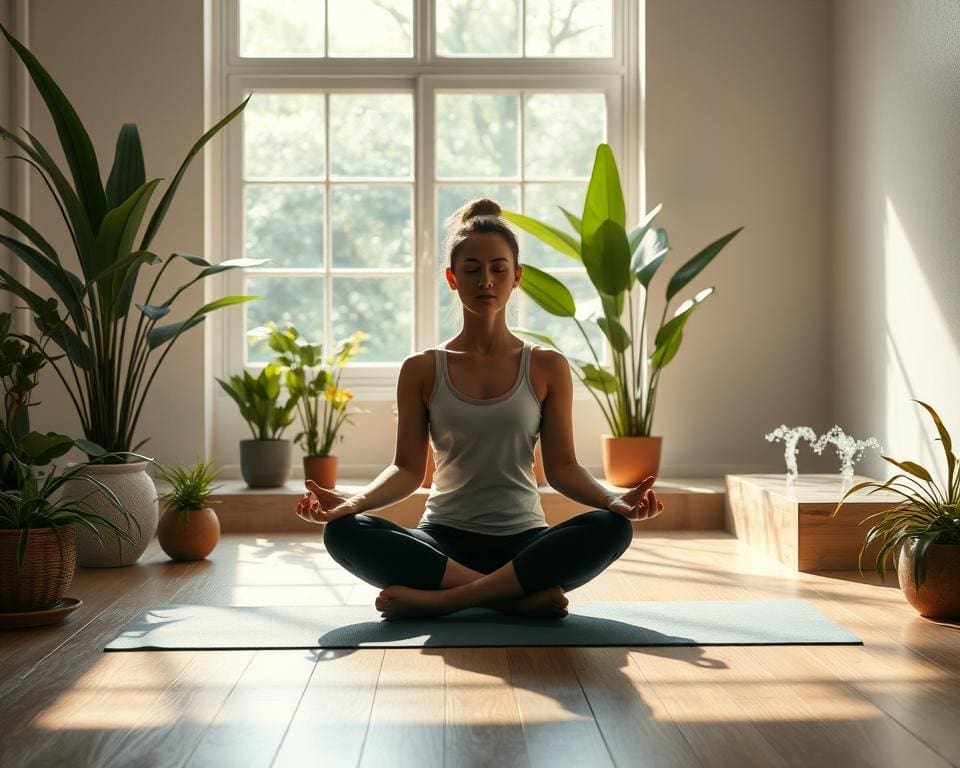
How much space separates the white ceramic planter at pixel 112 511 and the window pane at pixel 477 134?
216 centimetres

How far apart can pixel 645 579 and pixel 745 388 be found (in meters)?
1.83

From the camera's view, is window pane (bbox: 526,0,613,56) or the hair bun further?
window pane (bbox: 526,0,613,56)

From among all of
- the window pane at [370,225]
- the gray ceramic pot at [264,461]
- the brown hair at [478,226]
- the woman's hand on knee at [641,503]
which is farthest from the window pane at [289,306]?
the woman's hand on knee at [641,503]

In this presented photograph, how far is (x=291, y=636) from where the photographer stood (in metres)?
2.38

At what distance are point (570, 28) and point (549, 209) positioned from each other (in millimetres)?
788

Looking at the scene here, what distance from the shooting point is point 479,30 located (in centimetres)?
491

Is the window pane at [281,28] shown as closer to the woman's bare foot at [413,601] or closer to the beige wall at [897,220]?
the beige wall at [897,220]

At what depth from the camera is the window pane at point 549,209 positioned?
16.2 feet

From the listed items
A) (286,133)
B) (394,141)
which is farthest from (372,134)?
(286,133)

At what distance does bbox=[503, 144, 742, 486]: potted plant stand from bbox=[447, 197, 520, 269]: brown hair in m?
1.37

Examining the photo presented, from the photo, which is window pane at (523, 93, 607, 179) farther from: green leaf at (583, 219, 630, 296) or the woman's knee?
the woman's knee

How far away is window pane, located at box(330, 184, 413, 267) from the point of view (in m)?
4.94

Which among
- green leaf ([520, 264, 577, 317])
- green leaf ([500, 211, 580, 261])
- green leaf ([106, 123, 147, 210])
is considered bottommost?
green leaf ([520, 264, 577, 317])

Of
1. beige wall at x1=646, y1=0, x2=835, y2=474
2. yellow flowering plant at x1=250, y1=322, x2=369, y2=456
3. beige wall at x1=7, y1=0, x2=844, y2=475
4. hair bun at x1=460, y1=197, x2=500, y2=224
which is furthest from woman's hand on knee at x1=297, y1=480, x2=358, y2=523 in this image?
beige wall at x1=646, y1=0, x2=835, y2=474
